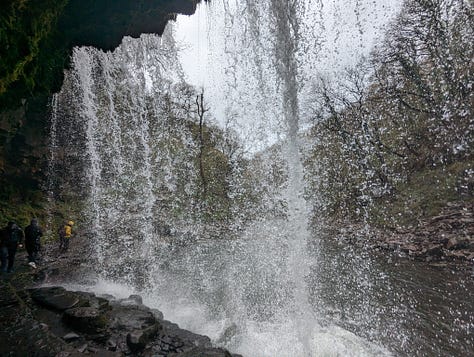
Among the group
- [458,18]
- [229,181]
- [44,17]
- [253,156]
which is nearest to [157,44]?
[44,17]

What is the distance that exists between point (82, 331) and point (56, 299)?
1494mm

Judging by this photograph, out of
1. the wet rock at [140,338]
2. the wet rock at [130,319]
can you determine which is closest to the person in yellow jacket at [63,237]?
the wet rock at [130,319]

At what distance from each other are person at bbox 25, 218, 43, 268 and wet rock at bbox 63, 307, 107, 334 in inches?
245

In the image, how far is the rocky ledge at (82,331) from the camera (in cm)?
428

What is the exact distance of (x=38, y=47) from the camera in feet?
27.1

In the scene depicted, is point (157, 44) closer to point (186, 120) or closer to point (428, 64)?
point (428, 64)

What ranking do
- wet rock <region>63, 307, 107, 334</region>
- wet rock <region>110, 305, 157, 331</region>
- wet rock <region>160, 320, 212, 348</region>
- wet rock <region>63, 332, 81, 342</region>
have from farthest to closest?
wet rock <region>110, 305, 157, 331</region>
wet rock <region>160, 320, 212, 348</region>
wet rock <region>63, 307, 107, 334</region>
wet rock <region>63, 332, 81, 342</region>

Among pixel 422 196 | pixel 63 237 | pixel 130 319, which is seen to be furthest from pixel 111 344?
pixel 422 196

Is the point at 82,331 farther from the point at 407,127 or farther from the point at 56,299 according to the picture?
the point at 407,127

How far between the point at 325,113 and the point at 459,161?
33.1 ft

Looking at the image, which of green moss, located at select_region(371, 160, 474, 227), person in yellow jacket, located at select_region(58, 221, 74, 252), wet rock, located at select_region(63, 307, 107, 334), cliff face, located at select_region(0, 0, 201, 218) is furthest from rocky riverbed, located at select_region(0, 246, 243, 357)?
green moss, located at select_region(371, 160, 474, 227)

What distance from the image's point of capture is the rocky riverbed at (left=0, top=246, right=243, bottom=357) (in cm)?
429

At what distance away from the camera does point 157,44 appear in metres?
15.3

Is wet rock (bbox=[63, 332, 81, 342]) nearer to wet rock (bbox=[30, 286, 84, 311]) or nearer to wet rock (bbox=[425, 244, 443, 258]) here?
wet rock (bbox=[30, 286, 84, 311])
